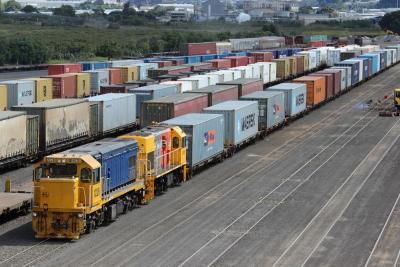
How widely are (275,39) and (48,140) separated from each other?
5154 inches

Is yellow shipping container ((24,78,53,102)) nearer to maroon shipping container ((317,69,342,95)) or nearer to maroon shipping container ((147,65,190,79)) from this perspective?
maroon shipping container ((147,65,190,79))

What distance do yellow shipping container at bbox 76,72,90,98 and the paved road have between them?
1047 inches

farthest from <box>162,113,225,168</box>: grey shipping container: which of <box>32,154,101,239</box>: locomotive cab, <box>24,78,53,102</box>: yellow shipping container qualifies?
<box>24,78,53,102</box>: yellow shipping container

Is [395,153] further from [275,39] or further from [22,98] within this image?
[275,39]

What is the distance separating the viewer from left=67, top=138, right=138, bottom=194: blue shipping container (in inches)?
1406

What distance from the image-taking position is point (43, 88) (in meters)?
75.0

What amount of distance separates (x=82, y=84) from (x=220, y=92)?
73.4 feet

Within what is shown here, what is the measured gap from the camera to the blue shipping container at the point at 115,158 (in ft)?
117

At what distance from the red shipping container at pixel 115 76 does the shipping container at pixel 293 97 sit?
20852 mm

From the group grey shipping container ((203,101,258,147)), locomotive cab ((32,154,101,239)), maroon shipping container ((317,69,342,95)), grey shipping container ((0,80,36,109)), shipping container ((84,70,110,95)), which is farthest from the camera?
maroon shipping container ((317,69,342,95))


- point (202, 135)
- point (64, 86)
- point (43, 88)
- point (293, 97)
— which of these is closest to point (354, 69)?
point (293, 97)

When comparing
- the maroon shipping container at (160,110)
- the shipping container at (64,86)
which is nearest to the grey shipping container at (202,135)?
the maroon shipping container at (160,110)

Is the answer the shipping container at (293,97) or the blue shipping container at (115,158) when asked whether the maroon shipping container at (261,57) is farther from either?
the blue shipping container at (115,158)

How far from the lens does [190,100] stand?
5816cm
